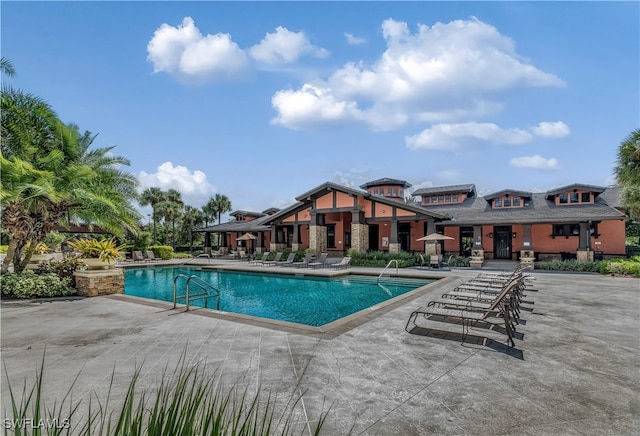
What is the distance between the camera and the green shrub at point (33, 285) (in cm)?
952

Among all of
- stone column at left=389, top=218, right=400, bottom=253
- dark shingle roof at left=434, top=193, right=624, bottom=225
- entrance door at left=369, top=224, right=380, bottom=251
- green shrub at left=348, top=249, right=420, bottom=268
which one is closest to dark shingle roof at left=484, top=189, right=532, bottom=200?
dark shingle roof at left=434, top=193, right=624, bottom=225

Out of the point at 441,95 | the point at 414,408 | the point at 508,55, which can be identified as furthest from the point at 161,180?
the point at 414,408

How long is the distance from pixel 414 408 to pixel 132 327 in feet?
18.5

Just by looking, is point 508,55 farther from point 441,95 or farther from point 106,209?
point 106,209

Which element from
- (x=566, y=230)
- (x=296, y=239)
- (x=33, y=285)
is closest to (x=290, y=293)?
(x=33, y=285)

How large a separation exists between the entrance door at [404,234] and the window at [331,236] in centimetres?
570

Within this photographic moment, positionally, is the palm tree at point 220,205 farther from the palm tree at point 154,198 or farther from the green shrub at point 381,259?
the green shrub at point 381,259

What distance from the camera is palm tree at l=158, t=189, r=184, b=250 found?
36.6 m

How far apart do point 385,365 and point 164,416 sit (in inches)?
157

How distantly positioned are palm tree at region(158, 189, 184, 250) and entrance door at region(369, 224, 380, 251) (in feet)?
73.1

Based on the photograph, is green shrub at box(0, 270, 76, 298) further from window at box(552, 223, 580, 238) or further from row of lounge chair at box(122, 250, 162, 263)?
window at box(552, 223, 580, 238)

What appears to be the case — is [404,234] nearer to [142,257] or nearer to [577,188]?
[577,188]

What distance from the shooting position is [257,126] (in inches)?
806

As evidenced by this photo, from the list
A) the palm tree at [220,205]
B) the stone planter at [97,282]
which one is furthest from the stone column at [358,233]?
the palm tree at [220,205]
